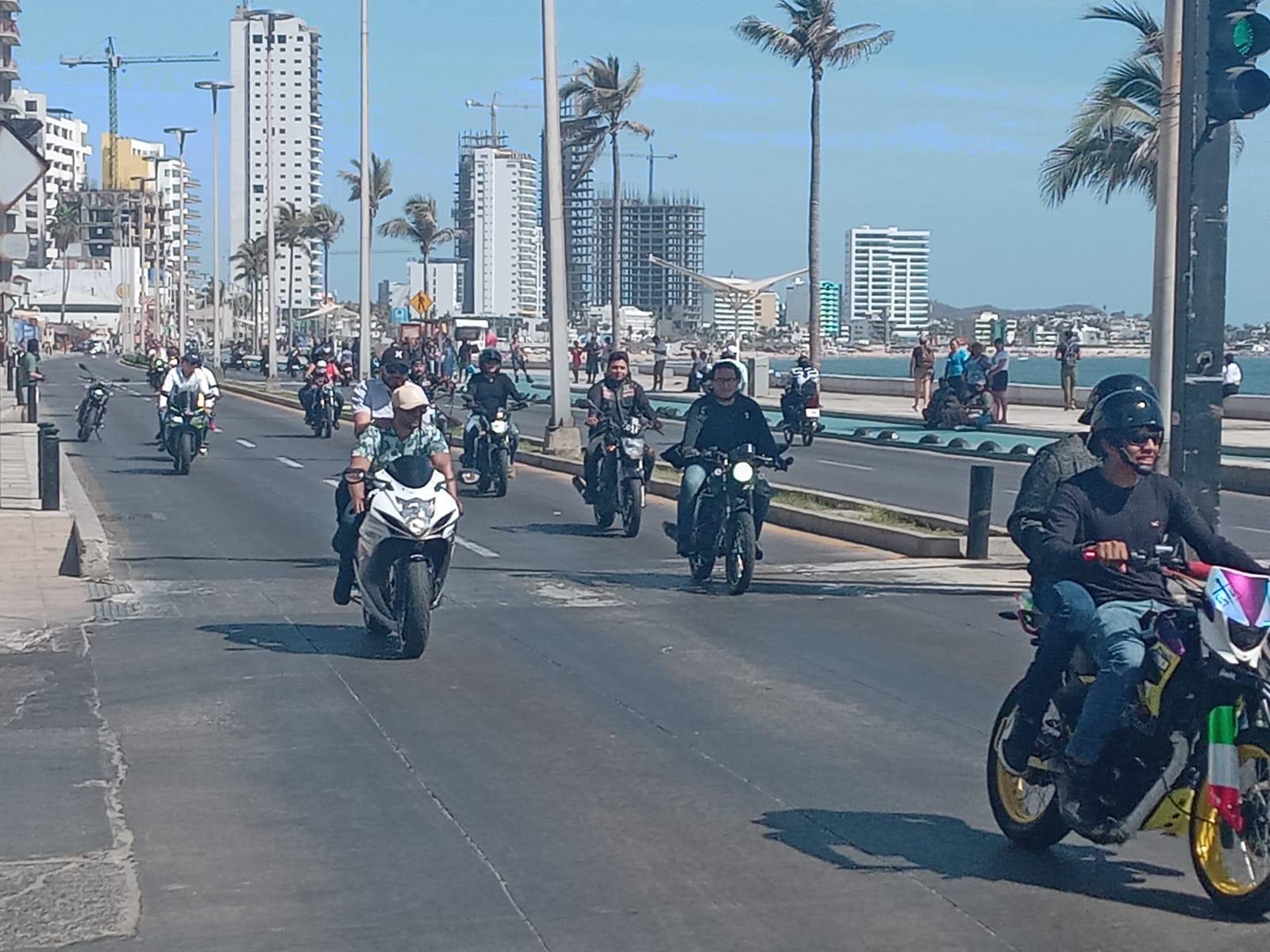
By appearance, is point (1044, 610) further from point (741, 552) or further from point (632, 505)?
point (632, 505)

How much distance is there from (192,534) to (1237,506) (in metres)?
12.5

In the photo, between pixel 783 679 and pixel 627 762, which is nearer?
pixel 627 762

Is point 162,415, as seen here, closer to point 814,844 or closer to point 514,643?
point 514,643

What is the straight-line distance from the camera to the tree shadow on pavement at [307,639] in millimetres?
10977

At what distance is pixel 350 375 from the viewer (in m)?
52.5

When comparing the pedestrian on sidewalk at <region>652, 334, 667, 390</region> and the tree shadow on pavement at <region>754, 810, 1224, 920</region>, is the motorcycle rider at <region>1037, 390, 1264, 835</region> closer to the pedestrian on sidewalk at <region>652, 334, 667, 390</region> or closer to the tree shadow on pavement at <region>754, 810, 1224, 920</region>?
the tree shadow on pavement at <region>754, 810, 1224, 920</region>

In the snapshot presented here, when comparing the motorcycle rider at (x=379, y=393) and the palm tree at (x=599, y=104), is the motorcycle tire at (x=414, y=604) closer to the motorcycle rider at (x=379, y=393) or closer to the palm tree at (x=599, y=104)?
the motorcycle rider at (x=379, y=393)

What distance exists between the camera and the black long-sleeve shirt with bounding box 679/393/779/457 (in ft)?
45.6

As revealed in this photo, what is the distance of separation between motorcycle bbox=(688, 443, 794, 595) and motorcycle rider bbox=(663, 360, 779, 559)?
63 mm

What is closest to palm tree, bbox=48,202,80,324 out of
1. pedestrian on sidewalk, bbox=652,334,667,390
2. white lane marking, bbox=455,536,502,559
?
pedestrian on sidewalk, bbox=652,334,667,390

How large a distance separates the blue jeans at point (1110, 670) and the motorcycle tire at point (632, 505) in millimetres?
11687

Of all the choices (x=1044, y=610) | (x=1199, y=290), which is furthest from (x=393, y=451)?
(x=1044, y=610)

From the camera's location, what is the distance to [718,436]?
1391 centimetres

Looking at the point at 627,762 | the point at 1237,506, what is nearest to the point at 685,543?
Result: the point at 627,762
